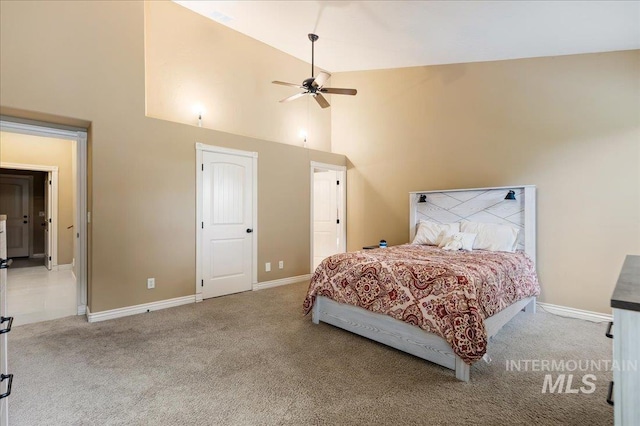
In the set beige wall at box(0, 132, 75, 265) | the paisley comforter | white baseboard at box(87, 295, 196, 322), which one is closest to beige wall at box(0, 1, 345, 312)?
white baseboard at box(87, 295, 196, 322)

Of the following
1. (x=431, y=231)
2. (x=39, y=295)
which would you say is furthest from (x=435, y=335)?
(x=39, y=295)

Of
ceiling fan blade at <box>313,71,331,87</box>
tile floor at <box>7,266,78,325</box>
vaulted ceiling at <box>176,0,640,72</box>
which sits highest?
vaulted ceiling at <box>176,0,640,72</box>

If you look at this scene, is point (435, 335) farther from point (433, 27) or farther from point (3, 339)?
point (433, 27)

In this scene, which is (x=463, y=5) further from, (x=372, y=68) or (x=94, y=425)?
(x=94, y=425)

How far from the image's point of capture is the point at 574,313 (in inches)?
138

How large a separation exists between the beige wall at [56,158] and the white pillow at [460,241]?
7290 mm

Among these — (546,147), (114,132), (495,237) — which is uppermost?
(114,132)

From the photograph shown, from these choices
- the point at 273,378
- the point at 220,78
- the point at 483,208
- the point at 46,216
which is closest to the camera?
the point at 273,378

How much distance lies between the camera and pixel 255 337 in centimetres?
287

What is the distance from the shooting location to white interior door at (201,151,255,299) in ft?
13.6

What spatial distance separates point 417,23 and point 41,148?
707 cm

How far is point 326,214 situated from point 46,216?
6.15m

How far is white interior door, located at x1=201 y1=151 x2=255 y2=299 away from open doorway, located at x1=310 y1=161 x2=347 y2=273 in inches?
57.0

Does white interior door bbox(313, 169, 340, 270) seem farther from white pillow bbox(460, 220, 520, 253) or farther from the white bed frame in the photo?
white pillow bbox(460, 220, 520, 253)
